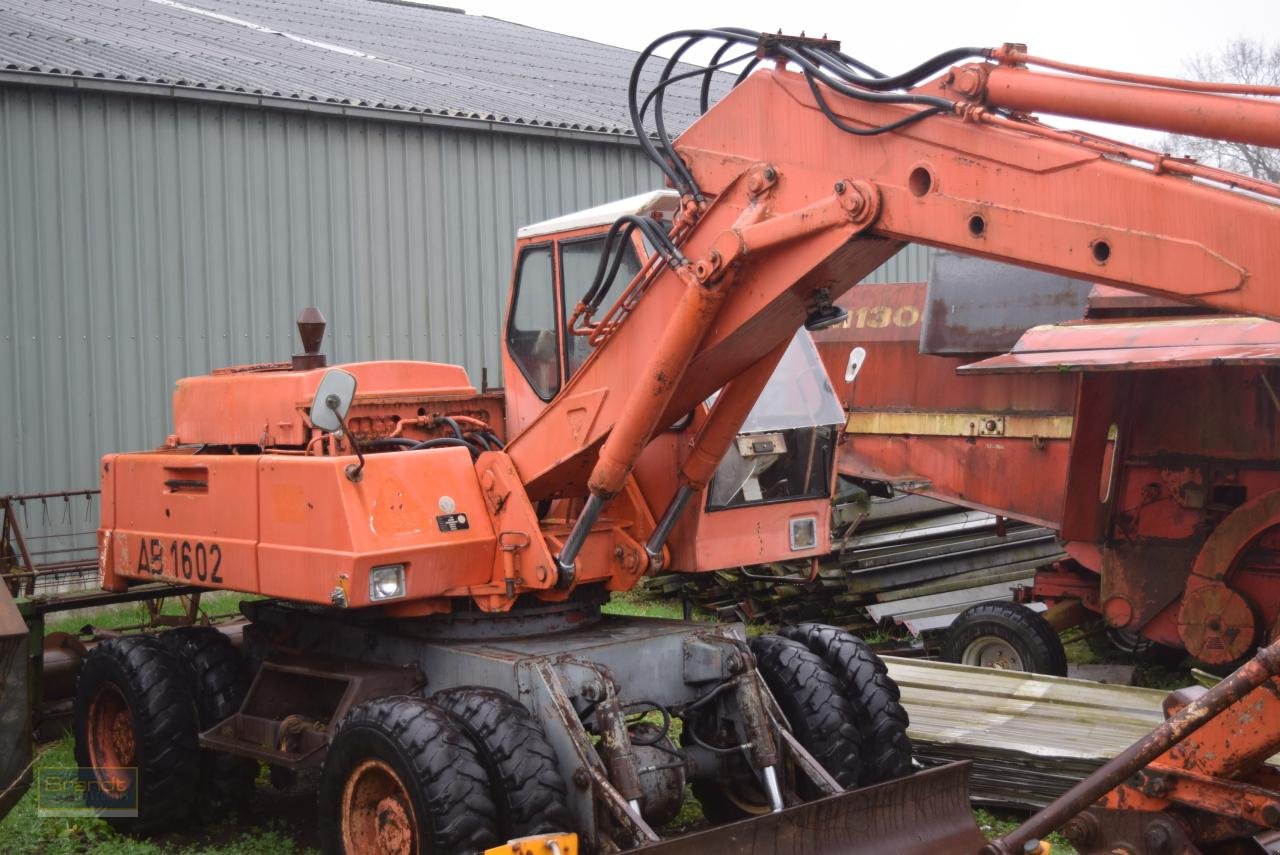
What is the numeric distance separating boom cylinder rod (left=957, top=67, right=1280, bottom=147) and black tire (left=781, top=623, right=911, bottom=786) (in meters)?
2.93

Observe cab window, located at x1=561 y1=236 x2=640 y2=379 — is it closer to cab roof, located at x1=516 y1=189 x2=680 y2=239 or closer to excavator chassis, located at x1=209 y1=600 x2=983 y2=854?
cab roof, located at x1=516 y1=189 x2=680 y2=239

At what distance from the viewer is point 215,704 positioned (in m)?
7.21

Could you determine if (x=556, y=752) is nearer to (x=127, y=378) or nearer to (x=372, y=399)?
(x=372, y=399)

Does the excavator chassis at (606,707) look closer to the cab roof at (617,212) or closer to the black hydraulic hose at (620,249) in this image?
the black hydraulic hose at (620,249)

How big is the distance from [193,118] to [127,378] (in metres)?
2.40

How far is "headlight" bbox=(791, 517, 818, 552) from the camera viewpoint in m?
6.77

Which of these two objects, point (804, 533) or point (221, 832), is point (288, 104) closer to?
point (221, 832)

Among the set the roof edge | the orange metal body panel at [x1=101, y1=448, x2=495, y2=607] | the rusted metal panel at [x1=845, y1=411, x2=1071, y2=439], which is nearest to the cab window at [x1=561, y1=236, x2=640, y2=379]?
→ the orange metal body panel at [x1=101, y1=448, x2=495, y2=607]

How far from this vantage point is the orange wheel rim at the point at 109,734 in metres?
7.45

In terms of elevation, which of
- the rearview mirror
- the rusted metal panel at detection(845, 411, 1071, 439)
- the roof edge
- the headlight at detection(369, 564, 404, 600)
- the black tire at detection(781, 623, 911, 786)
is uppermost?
the roof edge

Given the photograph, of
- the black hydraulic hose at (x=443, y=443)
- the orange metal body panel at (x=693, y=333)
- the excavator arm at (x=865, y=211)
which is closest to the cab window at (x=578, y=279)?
the orange metal body panel at (x=693, y=333)

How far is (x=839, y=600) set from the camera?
1222cm

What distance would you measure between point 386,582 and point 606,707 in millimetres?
1066

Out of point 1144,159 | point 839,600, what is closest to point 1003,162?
point 1144,159
